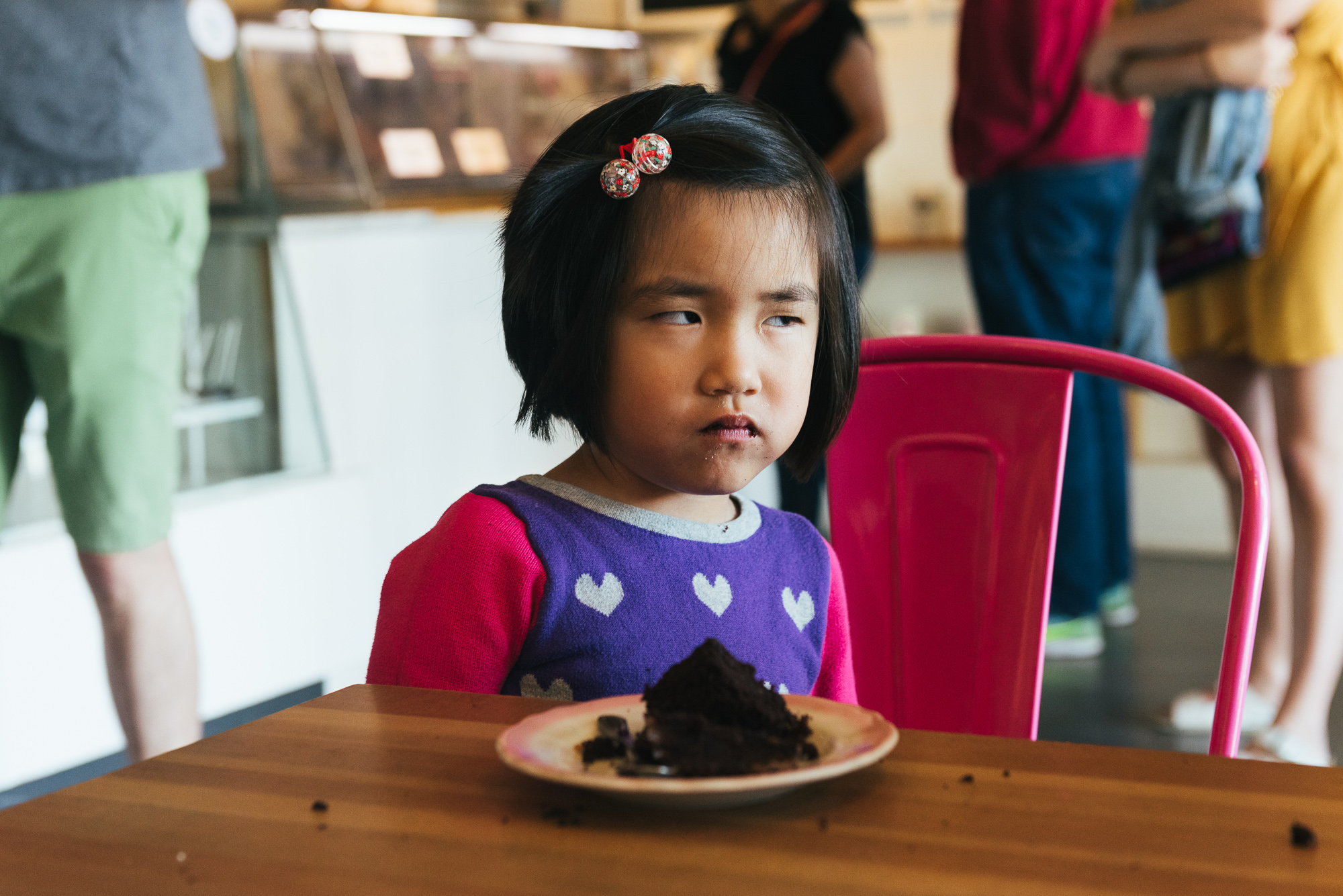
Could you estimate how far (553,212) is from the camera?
0.87 m

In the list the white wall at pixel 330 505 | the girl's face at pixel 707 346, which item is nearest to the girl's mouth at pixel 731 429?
the girl's face at pixel 707 346

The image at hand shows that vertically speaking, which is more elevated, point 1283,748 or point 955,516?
point 955,516

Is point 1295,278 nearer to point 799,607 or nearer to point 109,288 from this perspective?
point 799,607

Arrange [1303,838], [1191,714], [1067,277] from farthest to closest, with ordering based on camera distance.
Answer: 1. [1067,277]
2. [1191,714]
3. [1303,838]

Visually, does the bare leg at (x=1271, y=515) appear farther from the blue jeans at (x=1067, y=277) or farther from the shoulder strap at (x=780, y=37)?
the shoulder strap at (x=780, y=37)

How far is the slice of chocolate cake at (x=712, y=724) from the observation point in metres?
0.48

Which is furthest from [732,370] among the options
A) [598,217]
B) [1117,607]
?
[1117,607]

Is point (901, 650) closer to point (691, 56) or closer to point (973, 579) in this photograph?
point (973, 579)

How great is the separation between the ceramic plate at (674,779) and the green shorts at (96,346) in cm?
116

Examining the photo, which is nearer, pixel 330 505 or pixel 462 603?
pixel 462 603

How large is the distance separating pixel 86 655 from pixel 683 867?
1776 mm

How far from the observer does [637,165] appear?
2.75 feet

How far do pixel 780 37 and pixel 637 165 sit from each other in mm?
2116

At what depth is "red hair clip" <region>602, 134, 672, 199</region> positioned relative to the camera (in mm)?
835
